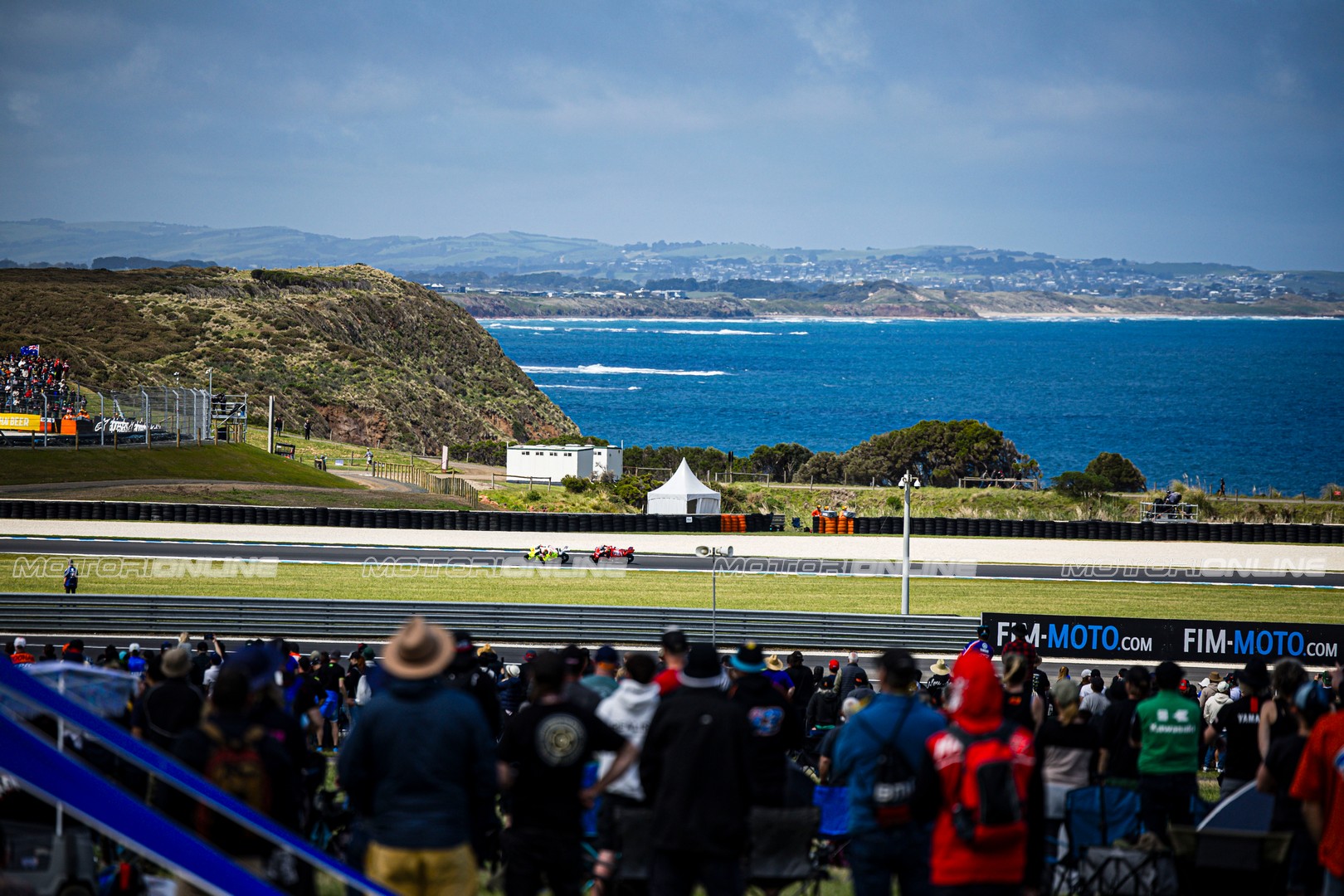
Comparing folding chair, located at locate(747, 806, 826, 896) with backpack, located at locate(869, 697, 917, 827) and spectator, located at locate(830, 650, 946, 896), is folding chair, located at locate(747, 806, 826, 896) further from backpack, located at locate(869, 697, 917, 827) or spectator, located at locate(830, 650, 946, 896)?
backpack, located at locate(869, 697, 917, 827)

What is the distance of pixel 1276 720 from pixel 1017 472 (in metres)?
56.9

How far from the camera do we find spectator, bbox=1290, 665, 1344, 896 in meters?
6.09

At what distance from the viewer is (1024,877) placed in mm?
6082

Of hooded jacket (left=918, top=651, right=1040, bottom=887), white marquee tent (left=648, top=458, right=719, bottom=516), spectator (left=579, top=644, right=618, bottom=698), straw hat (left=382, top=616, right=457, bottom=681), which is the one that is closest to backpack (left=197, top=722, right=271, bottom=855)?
straw hat (left=382, top=616, right=457, bottom=681)

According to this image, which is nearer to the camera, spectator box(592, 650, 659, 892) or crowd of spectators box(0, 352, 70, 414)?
spectator box(592, 650, 659, 892)

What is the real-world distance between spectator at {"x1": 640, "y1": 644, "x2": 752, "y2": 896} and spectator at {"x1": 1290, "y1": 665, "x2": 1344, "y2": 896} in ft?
9.60

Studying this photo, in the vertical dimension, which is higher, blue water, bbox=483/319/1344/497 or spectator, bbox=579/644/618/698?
spectator, bbox=579/644/618/698

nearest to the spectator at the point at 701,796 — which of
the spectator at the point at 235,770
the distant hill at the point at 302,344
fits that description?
the spectator at the point at 235,770

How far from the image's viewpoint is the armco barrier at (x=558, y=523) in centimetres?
4075

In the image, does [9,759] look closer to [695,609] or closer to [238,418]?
[695,609]

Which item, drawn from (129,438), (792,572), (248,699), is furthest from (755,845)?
(129,438)

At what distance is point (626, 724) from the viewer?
268 inches

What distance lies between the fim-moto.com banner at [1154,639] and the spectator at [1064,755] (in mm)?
15701

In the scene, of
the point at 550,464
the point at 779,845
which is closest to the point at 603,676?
the point at 779,845
